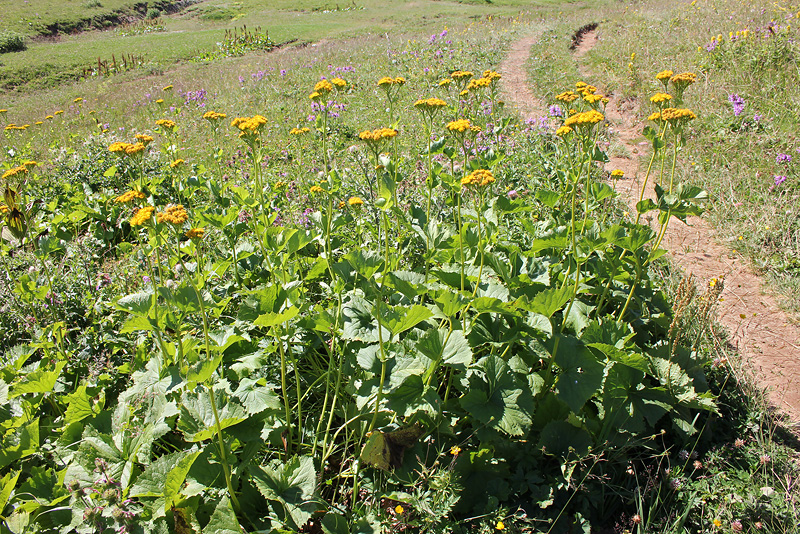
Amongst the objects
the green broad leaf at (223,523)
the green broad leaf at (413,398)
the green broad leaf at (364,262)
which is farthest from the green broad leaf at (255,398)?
the green broad leaf at (364,262)

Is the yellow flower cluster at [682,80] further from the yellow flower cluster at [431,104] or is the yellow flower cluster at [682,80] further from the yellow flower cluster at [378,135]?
the yellow flower cluster at [378,135]

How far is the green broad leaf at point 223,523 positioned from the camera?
168 centimetres

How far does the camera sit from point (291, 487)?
6.17ft

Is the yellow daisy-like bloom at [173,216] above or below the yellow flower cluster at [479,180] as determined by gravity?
above

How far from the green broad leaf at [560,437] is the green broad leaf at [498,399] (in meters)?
0.15

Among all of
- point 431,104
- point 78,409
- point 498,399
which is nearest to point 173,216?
point 78,409

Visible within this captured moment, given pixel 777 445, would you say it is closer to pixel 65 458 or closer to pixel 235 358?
pixel 235 358

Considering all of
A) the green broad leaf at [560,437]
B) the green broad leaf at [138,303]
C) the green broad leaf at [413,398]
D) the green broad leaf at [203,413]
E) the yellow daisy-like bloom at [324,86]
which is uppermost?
the yellow daisy-like bloom at [324,86]

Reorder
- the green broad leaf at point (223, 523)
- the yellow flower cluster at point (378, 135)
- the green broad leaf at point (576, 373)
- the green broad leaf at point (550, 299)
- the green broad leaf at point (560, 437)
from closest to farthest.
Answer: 1. the green broad leaf at point (223, 523)
2. the green broad leaf at point (550, 299)
3. the green broad leaf at point (576, 373)
4. the green broad leaf at point (560, 437)
5. the yellow flower cluster at point (378, 135)

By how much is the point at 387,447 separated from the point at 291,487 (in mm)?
422

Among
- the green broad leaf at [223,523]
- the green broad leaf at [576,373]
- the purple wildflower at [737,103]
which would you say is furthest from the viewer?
the purple wildflower at [737,103]

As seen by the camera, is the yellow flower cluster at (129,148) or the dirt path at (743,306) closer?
the yellow flower cluster at (129,148)

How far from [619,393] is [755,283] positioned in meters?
2.60

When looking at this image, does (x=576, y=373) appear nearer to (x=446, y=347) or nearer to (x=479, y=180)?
(x=446, y=347)
